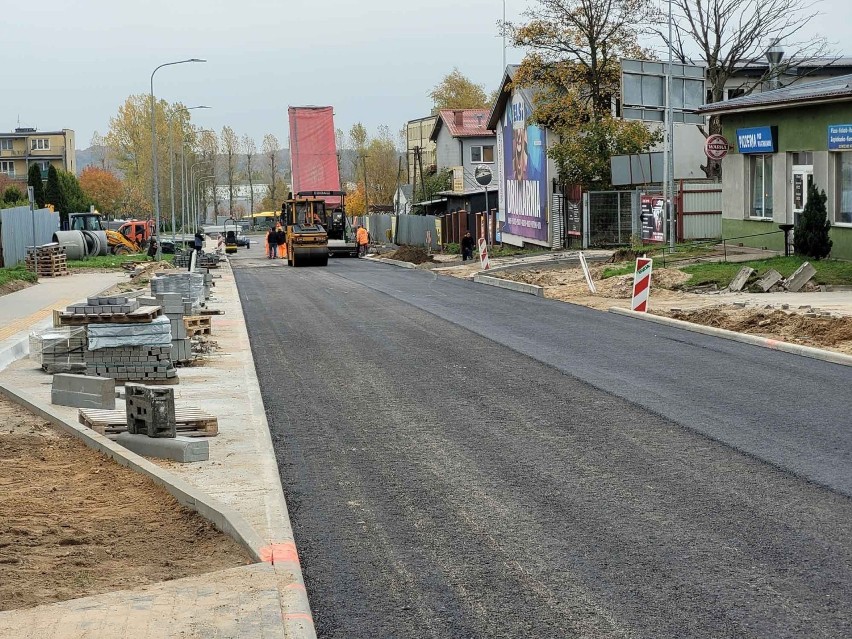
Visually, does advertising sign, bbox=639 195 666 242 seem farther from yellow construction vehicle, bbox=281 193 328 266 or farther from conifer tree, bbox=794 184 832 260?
yellow construction vehicle, bbox=281 193 328 266

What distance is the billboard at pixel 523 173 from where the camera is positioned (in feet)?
161

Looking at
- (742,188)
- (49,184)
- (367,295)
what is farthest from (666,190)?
(49,184)

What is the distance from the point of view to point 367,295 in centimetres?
3000

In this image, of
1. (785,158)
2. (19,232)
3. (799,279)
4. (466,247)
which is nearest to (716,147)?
(785,158)

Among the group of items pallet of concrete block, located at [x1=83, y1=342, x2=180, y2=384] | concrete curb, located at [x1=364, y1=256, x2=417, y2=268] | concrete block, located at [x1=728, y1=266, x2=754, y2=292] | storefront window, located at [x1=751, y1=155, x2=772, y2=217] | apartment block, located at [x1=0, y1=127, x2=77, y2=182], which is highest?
apartment block, located at [x1=0, y1=127, x2=77, y2=182]

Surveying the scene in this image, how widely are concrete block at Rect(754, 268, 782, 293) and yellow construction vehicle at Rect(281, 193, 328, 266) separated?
26.5 m

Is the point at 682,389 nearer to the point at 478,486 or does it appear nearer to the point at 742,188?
the point at 478,486

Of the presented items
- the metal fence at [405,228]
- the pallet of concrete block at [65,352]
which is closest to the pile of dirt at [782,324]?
the pallet of concrete block at [65,352]

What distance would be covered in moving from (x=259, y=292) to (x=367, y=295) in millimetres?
4072

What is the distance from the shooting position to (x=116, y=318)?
15547mm

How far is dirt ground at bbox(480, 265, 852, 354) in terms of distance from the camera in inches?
722

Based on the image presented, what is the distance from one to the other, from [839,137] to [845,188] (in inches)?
51.8

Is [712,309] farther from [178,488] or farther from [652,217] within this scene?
[652,217]

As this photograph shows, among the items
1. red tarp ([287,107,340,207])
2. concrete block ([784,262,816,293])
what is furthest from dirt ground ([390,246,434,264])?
concrete block ([784,262,816,293])
